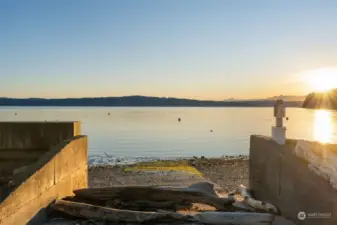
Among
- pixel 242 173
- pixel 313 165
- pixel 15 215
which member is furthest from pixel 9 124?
pixel 242 173

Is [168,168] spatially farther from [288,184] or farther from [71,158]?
[288,184]

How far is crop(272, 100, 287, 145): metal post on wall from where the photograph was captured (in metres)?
8.41

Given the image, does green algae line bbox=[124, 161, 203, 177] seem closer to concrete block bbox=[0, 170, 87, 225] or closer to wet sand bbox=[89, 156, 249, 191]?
wet sand bbox=[89, 156, 249, 191]

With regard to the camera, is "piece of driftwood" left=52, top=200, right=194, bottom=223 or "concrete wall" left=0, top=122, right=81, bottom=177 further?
"concrete wall" left=0, top=122, right=81, bottom=177

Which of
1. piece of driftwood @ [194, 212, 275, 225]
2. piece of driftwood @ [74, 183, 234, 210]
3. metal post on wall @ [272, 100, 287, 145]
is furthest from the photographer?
piece of driftwood @ [74, 183, 234, 210]

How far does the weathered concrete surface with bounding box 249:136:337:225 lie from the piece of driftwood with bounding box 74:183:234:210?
106 centimetres

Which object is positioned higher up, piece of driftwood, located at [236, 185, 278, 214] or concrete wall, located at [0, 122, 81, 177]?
concrete wall, located at [0, 122, 81, 177]

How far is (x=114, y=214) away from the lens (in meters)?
7.39

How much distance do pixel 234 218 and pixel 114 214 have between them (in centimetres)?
219

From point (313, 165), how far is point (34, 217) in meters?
4.59

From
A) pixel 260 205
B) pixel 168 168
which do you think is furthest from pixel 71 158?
pixel 168 168

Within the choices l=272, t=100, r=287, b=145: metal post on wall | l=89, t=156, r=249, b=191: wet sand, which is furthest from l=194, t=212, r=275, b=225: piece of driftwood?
l=89, t=156, r=249, b=191: wet sand

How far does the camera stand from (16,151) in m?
9.91

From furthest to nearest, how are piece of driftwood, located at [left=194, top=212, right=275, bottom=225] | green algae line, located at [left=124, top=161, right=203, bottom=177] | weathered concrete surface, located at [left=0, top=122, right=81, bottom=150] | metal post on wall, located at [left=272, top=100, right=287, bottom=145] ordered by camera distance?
green algae line, located at [left=124, top=161, right=203, bottom=177] → weathered concrete surface, located at [left=0, top=122, right=81, bottom=150] → metal post on wall, located at [left=272, top=100, right=287, bottom=145] → piece of driftwood, located at [left=194, top=212, right=275, bottom=225]
